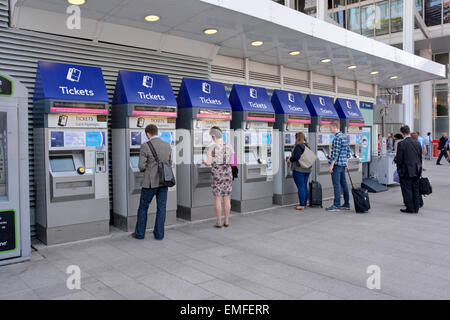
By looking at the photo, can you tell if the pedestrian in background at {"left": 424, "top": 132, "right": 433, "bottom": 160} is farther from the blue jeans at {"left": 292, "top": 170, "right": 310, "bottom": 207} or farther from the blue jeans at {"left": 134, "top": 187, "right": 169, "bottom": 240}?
the blue jeans at {"left": 134, "top": 187, "right": 169, "bottom": 240}

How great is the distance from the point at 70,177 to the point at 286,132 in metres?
4.46

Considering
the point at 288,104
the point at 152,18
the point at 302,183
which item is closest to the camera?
the point at 152,18

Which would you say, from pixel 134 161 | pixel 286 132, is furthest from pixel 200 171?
pixel 286 132

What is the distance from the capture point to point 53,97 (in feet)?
15.9

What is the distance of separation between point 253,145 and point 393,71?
5.93m

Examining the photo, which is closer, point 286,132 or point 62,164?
point 62,164

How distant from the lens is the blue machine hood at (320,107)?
8613mm

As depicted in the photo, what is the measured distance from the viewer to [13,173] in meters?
4.32

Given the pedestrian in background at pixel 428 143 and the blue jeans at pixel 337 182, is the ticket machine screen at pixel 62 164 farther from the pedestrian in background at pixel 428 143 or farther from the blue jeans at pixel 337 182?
the pedestrian in background at pixel 428 143

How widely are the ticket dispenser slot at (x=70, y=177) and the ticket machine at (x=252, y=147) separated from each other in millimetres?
2887

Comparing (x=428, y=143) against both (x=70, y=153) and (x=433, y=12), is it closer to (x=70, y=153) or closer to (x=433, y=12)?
(x=433, y=12)

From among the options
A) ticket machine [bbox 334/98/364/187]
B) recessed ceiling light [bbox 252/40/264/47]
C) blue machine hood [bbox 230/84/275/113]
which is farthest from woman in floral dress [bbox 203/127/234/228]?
ticket machine [bbox 334/98/364/187]

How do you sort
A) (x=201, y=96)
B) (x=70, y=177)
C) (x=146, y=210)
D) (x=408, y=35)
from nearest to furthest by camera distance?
(x=70, y=177) < (x=146, y=210) < (x=201, y=96) < (x=408, y=35)

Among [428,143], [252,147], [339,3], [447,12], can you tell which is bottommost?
[252,147]
